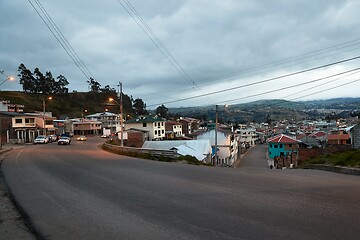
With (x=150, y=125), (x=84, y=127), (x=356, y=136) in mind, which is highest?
(x=84, y=127)

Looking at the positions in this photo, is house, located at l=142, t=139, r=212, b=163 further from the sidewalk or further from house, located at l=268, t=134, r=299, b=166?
house, located at l=268, t=134, r=299, b=166

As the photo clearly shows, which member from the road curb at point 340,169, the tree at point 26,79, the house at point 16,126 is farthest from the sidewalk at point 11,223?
the tree at point 26,79

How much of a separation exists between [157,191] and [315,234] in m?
5.55

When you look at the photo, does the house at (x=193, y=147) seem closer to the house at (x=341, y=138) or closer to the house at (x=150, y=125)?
the house at (x=150, y=125)

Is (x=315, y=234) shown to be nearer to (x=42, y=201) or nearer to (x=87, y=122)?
(x=42, y=201)

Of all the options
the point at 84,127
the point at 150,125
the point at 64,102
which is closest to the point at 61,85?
the point at 64,102

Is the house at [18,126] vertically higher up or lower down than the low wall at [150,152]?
higher up

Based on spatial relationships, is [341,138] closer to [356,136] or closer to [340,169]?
[356,136]

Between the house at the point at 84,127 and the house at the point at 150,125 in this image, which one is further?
the house at the point at 84,127

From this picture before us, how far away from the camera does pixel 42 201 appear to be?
9180 millimetres

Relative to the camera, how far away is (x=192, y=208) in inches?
307

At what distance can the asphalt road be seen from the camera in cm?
601

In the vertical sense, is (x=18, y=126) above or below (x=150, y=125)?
above

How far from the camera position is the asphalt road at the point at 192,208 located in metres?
6.01
